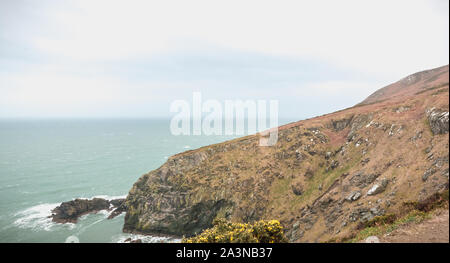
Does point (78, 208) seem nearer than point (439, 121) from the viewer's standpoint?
No

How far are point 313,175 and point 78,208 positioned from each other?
5664cm

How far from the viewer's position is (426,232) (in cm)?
938

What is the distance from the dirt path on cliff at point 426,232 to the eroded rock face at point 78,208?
195 feet

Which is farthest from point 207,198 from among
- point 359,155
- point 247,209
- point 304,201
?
point 359,155

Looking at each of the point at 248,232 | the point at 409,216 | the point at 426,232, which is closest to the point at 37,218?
the point at 248,232

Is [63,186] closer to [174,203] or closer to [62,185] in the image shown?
[62,185]

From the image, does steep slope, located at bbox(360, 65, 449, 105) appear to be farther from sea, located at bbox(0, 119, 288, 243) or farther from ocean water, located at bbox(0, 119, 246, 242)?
ocean water, located at bbox(0, 119, 246, 242)

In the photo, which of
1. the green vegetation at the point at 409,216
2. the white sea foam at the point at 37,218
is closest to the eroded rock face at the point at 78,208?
the white sea foam at the point at 37,218

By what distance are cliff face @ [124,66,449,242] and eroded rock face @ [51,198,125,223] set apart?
41.4 ft

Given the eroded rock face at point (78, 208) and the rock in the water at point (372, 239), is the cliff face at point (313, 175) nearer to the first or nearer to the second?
the rock in the water at point (372, 239)

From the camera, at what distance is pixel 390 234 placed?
10383mm

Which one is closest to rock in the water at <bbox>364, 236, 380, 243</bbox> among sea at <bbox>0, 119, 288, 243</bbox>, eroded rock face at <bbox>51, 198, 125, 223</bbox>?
sea at <bbox>0, 119, 288, 243</bbox>
